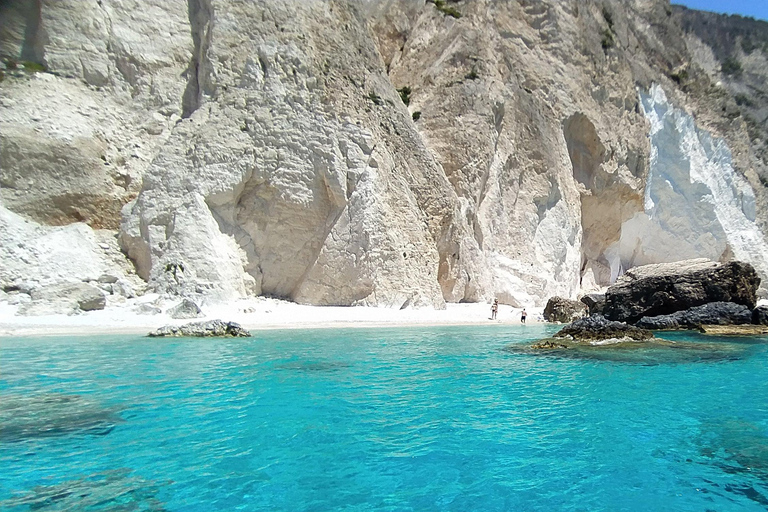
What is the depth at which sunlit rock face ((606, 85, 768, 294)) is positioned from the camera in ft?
125

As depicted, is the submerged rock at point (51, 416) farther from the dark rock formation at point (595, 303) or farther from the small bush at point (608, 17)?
the small bush at point (608, 17)

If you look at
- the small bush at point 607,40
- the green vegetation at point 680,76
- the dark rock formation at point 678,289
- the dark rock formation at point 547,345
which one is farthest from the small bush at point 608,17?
the dark rock formation at point 547,345

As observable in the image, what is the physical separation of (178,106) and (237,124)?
3596mm

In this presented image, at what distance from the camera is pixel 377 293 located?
1962 centimetres

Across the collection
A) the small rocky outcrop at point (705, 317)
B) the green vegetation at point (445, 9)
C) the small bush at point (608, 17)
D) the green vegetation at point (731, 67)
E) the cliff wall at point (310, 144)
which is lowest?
the small rocky outcrop at point (705, 317)

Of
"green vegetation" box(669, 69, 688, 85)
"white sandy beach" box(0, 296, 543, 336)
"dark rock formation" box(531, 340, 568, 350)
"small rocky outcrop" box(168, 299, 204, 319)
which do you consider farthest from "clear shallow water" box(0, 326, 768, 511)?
"green vegetation" box(669, 69, 688, 85)

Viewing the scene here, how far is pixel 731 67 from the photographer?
156 ft

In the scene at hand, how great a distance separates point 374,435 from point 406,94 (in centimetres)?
2665

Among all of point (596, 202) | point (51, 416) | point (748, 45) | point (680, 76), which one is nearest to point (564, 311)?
point (596, 202)

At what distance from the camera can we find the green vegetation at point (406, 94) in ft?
93.4

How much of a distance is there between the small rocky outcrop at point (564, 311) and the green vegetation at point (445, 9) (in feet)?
61.9

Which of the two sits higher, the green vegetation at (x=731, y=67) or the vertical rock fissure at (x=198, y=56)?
the green vegetation at (x=731, y=67)

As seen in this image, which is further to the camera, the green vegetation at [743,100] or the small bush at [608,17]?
the green vegetation at [743,100]

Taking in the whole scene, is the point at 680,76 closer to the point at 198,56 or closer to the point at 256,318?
the point at 198,56
